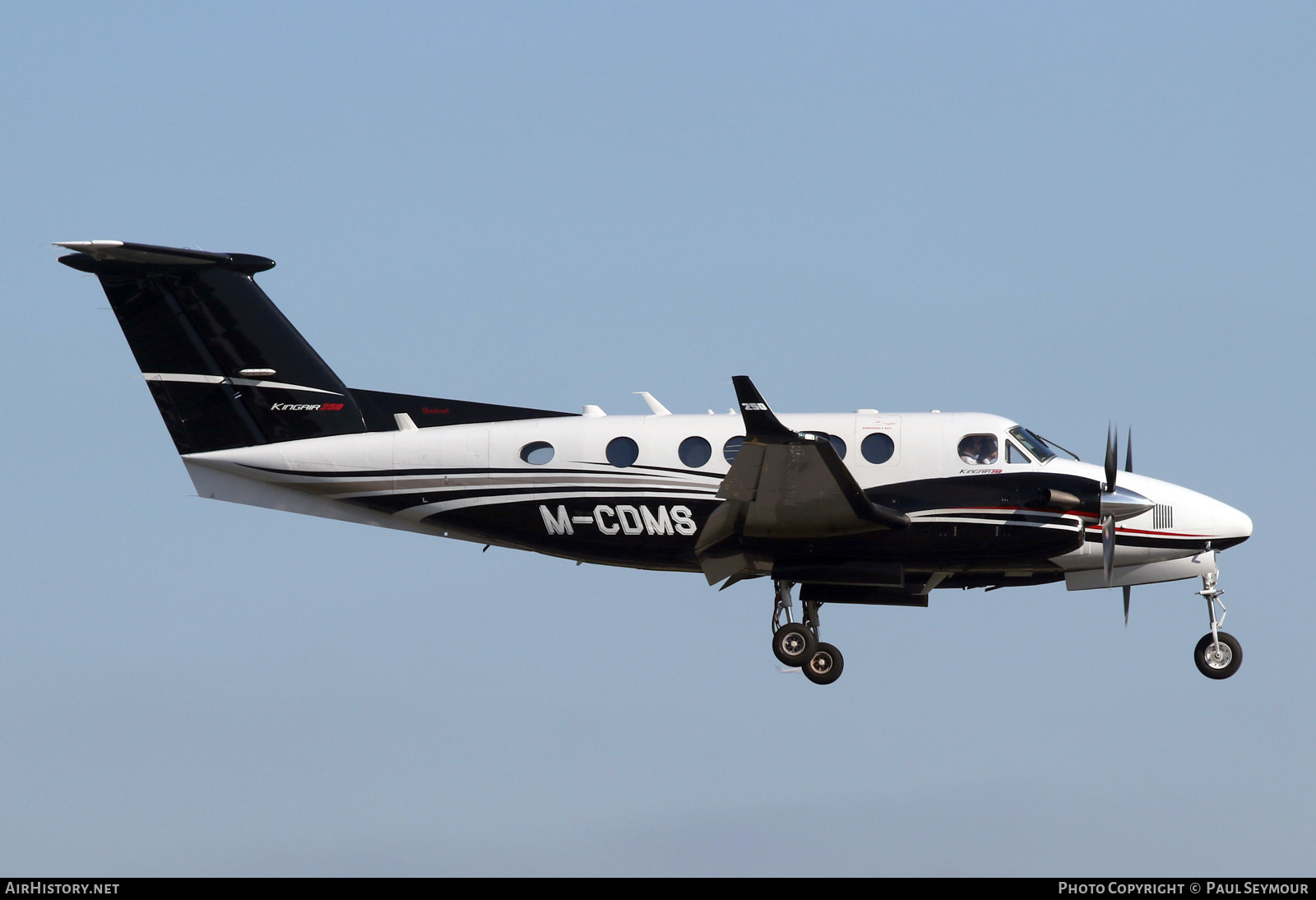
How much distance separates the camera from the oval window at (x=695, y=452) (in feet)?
80.8

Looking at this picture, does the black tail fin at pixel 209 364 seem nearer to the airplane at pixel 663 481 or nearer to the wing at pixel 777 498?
the airplane at pixel 663 481

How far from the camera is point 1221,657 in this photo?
24.7 meters

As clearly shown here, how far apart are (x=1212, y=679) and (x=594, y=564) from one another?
9487mm

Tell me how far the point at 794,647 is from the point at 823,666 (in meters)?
0.55

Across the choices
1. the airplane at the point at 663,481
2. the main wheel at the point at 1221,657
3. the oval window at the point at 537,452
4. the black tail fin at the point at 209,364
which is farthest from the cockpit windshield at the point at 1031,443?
the black tail fin at the point at 209,364

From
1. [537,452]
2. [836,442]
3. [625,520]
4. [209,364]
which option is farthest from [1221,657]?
[209,364]

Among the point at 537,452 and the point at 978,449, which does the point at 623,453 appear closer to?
the point at 537,452

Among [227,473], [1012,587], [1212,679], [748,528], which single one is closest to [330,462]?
[227,473]

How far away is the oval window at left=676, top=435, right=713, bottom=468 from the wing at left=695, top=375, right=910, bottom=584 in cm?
106

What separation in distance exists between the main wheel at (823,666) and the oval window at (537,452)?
16.5ft

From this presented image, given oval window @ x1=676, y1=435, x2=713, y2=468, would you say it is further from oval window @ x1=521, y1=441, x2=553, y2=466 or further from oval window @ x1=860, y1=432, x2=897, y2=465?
oval window @ x1=860, y1=432, x2=897, y2=465

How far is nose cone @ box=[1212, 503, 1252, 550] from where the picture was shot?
2455 cm

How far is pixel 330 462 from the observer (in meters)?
25.7
